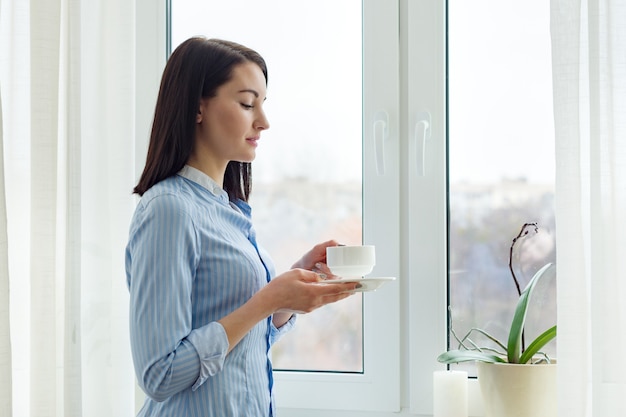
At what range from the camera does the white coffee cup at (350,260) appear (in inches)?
59.0

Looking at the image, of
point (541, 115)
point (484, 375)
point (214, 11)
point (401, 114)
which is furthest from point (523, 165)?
point (214, 11)

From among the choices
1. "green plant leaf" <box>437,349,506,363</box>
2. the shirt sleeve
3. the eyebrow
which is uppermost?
the eyebrow

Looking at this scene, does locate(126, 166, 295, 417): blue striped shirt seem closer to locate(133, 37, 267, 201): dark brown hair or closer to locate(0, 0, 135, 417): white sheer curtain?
locate(133, 37, 267, 201): dark brown hair

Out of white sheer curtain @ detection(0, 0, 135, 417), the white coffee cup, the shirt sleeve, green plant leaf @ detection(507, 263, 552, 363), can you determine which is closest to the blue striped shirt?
the shirt sleeve

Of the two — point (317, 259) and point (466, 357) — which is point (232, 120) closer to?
point (317, 259)

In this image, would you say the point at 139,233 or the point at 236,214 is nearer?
the point at 139,233

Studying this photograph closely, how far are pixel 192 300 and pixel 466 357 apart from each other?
0.68 m

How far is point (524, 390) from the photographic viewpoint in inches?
67.4

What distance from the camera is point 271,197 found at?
6.93ft

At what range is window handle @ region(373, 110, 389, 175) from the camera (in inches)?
78.4

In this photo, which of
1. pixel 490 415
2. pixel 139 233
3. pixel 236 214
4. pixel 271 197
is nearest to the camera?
pixel 139 233

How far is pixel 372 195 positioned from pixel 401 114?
0.22 m

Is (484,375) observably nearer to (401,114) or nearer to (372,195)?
(372,195)

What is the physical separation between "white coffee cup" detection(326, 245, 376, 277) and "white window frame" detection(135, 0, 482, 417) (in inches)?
18.6
